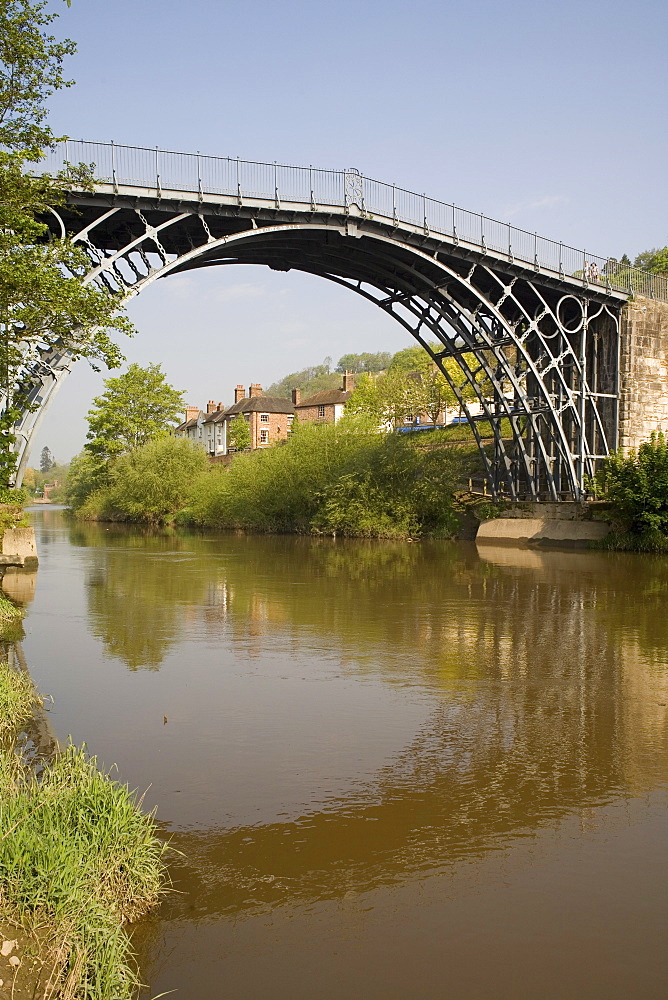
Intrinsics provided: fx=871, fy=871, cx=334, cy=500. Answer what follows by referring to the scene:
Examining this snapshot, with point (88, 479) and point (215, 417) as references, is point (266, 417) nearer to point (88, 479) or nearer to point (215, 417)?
point (215, 417)

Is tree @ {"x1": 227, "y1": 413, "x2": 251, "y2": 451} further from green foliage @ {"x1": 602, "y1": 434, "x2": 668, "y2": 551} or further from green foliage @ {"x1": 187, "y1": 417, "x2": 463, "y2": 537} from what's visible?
green foliage @ {"x1": 602, "y1": 434, "x2": 668, "y2": 551}

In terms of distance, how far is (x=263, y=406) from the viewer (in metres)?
95.3

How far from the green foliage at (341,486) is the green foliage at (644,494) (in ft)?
29.4

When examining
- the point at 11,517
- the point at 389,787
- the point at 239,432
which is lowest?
the point at 389,787

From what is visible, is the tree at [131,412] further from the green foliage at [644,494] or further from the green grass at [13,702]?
the green grass at [13,702]

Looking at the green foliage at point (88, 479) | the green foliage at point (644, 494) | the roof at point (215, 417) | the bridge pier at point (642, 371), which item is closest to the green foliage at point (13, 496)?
the green foliage at point (644, 494)

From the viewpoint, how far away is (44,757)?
284 inches

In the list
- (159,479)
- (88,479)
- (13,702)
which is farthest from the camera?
(88,479)

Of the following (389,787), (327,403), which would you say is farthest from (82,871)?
(327,403)

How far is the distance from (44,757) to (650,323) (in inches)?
1309

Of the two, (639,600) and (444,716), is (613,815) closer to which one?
(444,716)

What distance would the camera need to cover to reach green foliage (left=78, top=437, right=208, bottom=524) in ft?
184

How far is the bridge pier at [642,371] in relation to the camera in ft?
113

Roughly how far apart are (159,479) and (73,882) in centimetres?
5234
